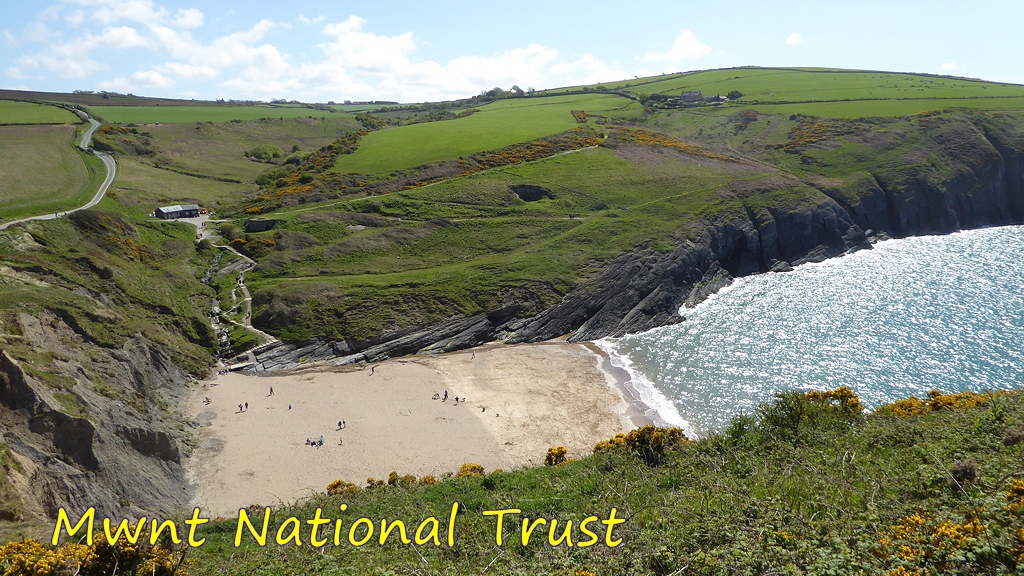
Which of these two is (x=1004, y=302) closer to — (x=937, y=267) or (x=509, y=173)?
(x=937, y=267)

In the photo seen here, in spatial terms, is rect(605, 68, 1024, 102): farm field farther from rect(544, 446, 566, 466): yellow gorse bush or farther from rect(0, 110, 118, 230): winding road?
rect(0, 110, 118, 230): winding road

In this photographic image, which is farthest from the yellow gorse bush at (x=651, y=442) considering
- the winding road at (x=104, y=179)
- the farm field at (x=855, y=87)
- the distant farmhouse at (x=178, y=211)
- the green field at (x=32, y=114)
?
the farm field at (x=855, y=87)

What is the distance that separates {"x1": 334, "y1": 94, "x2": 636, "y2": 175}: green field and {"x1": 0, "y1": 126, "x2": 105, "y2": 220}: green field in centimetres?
4334

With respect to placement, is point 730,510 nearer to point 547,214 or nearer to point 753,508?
point 753,508

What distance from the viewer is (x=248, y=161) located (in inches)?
5610

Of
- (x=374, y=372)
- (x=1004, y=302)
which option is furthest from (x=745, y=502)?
(x=1004, y=302)

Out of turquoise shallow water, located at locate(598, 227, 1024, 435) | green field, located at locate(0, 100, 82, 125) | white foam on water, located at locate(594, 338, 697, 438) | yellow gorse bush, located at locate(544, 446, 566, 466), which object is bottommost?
white foam on water, located at locate(594, 338, 697, 438)

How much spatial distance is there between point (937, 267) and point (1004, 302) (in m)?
16.8

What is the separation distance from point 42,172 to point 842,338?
4860 inches

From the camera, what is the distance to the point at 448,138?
414 feet

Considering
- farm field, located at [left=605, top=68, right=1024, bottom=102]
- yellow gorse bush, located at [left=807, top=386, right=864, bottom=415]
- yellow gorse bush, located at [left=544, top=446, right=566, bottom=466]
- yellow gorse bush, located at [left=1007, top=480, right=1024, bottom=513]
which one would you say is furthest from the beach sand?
farm field, located at [left=605, top=68, right=1024, bottom=102]

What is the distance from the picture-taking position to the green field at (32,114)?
129 metres

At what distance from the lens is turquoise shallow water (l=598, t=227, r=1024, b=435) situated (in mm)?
49406

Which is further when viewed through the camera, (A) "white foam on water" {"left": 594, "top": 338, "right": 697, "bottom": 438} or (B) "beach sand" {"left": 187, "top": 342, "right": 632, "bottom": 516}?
(A) "white foam on water" {"left": 594, "top": 338, "right": 697, "bottom": 438}
